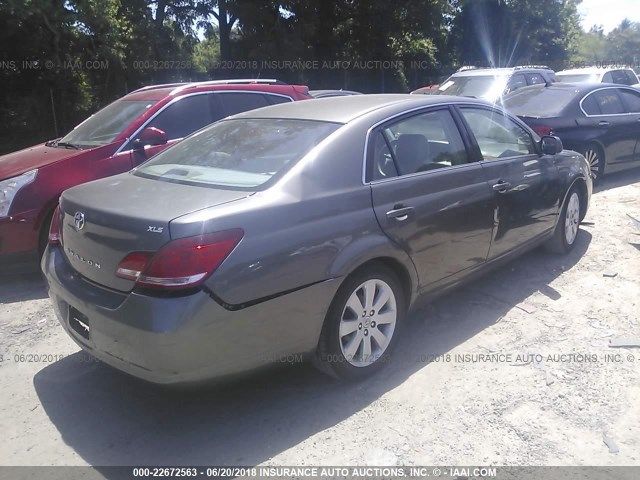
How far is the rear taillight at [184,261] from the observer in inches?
107

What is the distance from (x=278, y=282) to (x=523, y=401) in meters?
1.61

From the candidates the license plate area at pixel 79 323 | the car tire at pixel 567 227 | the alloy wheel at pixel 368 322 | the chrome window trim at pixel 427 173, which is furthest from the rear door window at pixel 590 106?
the license plate area at pixel 79 323

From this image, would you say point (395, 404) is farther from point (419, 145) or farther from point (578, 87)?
point (578, 87)

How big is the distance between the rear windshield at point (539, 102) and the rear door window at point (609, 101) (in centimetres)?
48

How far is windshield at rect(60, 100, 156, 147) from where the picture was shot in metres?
5.79

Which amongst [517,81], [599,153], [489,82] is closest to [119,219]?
[599,153]

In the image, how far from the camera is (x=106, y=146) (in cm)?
556

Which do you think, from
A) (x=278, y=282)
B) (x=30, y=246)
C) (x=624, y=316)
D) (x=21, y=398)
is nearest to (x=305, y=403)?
(x=278, y=282)

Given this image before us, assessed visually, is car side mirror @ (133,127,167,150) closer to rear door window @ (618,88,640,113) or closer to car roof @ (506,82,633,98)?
car roof @ (506,82,633,98)

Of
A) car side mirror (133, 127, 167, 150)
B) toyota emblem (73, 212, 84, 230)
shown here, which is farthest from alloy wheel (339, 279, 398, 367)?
car side mirror (133, 127, 167, 150)

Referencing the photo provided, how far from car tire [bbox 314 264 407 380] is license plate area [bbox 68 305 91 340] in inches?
49.5

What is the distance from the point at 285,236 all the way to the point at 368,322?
866mm

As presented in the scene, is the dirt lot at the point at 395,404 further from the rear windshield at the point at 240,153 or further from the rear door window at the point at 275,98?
the rear door window at the point at 275,98

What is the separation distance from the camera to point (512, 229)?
457 centimetres
